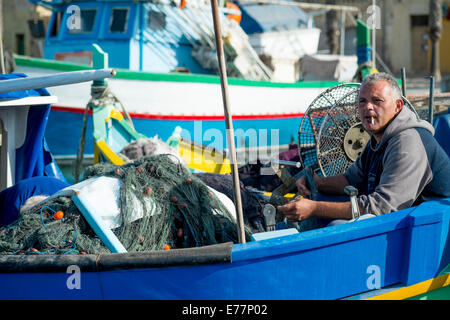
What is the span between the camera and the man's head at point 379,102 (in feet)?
10.2

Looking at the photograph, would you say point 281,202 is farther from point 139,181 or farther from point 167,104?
point 167,104

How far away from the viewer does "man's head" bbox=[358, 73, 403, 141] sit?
10.2ft

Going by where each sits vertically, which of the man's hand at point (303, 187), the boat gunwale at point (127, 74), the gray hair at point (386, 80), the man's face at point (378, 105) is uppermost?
the boat gunwale at point (127, 74)

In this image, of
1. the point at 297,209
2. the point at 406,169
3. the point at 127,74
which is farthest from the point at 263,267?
the point at 127,74

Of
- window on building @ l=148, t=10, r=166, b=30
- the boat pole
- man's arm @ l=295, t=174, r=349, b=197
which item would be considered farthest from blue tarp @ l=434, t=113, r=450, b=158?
window on building @ l=148, t=10, r=166, b=30

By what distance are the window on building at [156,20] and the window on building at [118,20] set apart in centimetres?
45

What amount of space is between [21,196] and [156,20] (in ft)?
23.8

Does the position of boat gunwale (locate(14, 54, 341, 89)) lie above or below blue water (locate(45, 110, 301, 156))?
above

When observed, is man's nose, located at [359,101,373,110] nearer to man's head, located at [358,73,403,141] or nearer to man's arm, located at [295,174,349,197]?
man's head, located at [358,73,403,141]

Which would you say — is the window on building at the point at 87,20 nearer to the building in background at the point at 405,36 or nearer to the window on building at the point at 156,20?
the window on building at the point at 156,20

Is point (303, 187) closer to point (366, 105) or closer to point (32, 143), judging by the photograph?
point (366, 105)

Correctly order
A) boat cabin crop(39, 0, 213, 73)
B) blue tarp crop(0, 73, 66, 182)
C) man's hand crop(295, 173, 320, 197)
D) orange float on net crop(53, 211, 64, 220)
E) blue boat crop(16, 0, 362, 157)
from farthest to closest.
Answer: boat cabin crop(39, 0, 213, 73) < blue boat crop(16, 0, 362, 157) < blue tarp crop(0, 73, 66, 182) < man's hand crop(295, 173, 320, 197) < orange float on net crop(53, 211, 64, 220)

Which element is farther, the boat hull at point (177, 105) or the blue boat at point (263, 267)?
the boat hull at point (177, 105)

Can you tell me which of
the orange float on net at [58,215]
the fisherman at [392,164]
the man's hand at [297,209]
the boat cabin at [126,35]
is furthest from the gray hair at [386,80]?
the boat cabin at [126,35]
